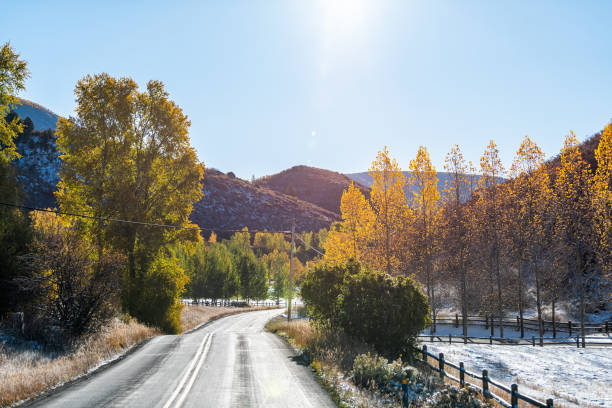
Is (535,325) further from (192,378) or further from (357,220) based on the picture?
(192,378)

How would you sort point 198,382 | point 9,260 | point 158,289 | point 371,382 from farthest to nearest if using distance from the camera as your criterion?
point 158,289
point 9,260
point 371,382
point 198,382

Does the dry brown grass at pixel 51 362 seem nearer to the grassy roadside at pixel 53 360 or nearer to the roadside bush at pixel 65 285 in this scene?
the grassy roadside at pixel 53 360

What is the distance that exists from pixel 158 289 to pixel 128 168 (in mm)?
7768

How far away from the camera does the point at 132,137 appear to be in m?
25.0

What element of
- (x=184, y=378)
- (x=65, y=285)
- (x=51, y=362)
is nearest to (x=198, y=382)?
(x=184, y=378)

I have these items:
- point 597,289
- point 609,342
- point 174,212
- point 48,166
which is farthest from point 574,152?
point 48,166

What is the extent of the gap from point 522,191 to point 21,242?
3469 cm

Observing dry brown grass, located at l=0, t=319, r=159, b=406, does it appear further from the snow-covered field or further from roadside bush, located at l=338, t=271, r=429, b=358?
the snow-covered field

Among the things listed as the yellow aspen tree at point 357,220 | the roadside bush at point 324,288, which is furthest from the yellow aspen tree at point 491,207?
the roadside bush at point 324,288

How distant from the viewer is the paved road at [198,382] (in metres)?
9.63

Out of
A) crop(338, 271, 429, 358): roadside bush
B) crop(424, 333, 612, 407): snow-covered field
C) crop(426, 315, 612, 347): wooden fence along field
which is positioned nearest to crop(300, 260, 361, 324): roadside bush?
crop(338, 271, 429, 358): roadside bush

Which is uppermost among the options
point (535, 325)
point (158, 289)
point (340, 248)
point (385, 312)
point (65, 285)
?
point (340, 248)

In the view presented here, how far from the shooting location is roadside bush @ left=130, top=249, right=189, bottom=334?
945 inches

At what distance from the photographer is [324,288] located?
805 inches
